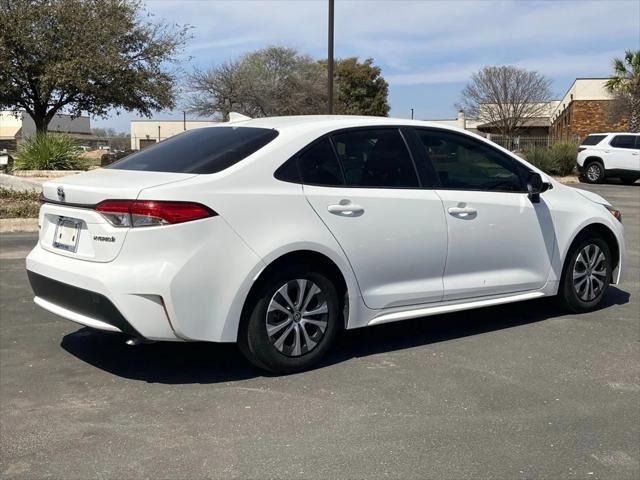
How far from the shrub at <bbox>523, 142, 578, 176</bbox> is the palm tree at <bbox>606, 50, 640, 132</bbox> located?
12652 millimetres

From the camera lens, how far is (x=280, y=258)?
166 inches

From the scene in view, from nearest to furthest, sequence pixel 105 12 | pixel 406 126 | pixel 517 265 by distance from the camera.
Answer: pixel 406 126 < pixel 517 265 < pixel 105 12

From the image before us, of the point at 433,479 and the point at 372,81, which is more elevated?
the point at 372,81

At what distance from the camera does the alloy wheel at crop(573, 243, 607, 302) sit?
577 centimetres

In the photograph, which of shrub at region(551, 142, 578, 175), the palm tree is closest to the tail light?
shrub at region(551, 142, 578, 175)

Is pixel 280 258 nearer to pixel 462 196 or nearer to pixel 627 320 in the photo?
pixel 462 196

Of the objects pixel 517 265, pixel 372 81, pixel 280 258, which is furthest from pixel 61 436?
pixel 372 81

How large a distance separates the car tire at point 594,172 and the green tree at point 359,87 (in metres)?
39.8

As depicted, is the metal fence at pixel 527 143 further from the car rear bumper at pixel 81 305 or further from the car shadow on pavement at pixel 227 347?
the car rear bumper at pixel 81 305

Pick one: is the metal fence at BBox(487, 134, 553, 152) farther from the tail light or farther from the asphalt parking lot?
the tail light

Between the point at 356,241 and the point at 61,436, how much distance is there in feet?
6.86

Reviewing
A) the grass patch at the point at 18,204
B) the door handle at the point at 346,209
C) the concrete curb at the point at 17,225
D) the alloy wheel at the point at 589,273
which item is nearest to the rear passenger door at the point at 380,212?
the door handle at the point at 346,209

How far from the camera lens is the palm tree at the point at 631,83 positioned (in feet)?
119

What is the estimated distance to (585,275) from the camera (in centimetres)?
582
